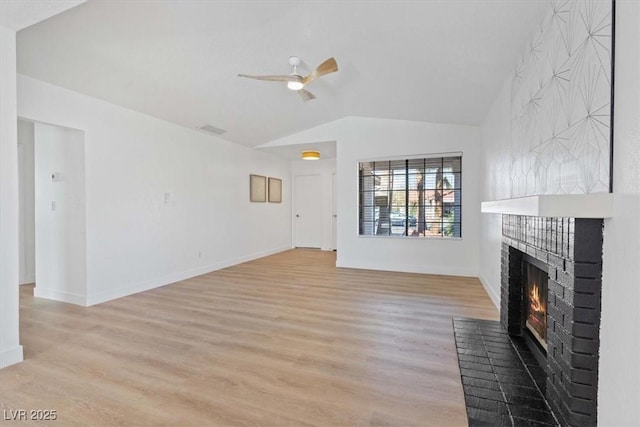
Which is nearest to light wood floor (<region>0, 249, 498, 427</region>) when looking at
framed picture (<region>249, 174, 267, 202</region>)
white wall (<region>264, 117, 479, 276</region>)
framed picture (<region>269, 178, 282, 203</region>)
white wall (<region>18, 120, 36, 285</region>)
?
white wall (<region>18, 120, 36, 285</region>)

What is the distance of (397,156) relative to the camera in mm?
5496

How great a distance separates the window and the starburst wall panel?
271cm

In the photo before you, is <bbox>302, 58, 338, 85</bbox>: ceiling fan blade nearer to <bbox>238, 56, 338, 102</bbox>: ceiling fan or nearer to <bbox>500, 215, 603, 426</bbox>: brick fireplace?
<bbox>238, 56, 338, 102</bbox>: ceiling fan

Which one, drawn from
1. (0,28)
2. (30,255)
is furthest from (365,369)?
(30,255)

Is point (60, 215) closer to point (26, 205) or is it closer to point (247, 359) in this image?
point (26, 205)

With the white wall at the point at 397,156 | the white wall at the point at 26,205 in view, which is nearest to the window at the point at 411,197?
the white wall at the point at 397,156

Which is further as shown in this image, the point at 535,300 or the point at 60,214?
the point at 60,214

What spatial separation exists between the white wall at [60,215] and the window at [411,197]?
4.24 metres

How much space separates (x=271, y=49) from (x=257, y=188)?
3997 mm

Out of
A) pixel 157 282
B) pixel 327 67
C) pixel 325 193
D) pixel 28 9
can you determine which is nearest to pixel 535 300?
pixel 327 67

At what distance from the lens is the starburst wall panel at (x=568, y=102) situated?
1434mm

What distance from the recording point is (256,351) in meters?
2.47

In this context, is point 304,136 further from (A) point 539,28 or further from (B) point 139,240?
(A) point 539,28

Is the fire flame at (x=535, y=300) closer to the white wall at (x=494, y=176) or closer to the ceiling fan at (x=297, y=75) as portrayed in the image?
the white wall at (x=494, y=176)
